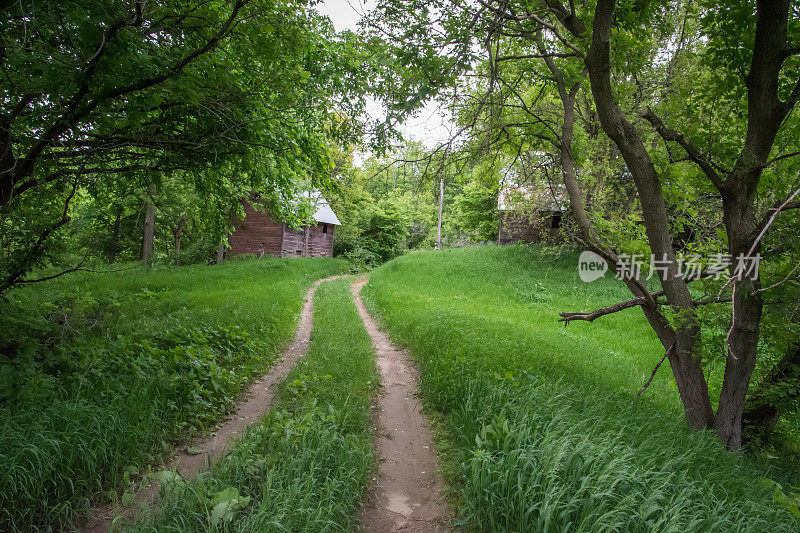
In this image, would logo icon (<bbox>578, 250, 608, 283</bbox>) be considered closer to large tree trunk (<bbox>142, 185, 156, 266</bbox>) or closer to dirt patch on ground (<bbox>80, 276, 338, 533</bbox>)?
dirt patch on ground (<bbox>80, 276, 338, 533</bbox>)

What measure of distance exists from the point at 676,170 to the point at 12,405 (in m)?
7.73

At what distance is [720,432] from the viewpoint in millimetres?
4902

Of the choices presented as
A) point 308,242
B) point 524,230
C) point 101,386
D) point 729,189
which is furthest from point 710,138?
point 308,242

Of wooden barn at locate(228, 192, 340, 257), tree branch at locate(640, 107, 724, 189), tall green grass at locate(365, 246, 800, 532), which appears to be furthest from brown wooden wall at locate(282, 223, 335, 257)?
tree branch at locate(640, 107, 724, 189)

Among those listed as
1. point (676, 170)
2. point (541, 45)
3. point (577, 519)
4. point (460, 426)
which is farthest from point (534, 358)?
point (541, 45)

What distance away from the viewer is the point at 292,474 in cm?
327

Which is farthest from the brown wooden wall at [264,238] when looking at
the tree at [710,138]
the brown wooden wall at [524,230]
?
the tree at [710,138]

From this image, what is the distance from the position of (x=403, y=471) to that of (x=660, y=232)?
14.1ft

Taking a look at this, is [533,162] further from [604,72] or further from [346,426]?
[346,426]

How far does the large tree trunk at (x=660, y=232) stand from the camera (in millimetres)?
4574

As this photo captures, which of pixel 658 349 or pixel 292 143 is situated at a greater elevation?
pixel 292 143

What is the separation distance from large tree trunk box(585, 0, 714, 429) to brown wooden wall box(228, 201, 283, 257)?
74.6 ft

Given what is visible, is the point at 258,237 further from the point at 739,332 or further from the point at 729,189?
the point at 739,332

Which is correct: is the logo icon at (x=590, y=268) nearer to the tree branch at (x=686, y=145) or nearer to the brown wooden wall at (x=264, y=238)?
the tree branch at (x=686, y=145)
